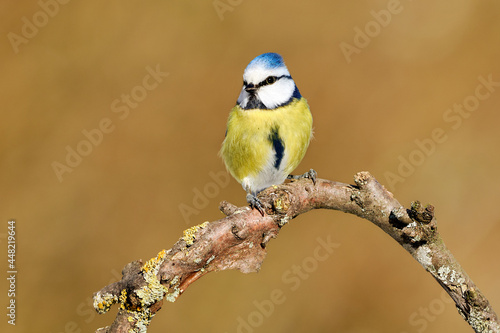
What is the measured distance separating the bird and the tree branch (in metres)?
0.32

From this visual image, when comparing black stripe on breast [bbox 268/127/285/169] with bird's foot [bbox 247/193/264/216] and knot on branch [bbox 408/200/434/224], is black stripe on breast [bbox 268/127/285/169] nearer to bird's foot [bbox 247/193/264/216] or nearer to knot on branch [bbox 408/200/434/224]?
bird's foot [bbox 247/193/264/216]

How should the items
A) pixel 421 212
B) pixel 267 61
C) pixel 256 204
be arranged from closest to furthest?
pixel 421 212 < pixel 256 204 < pixel 267 61

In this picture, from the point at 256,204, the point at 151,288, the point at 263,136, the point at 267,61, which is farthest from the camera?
the point at 263,136

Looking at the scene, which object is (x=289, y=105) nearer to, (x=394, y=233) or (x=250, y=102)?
(x=250, y=102)

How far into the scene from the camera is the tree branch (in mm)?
1496

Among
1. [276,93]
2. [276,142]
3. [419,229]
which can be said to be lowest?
[419,229]

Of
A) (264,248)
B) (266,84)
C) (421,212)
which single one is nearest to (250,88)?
(266,84)

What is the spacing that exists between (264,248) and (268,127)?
0.64 meters

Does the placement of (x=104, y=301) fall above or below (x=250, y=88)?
below

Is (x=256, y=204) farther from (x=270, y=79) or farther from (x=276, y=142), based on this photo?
(x=270, y=79)

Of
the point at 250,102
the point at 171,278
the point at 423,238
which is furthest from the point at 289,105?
the point at 171,278

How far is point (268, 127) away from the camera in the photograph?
2197mm

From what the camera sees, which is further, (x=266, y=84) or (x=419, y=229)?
(x=266, y=84)

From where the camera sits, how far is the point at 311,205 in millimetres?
1871
